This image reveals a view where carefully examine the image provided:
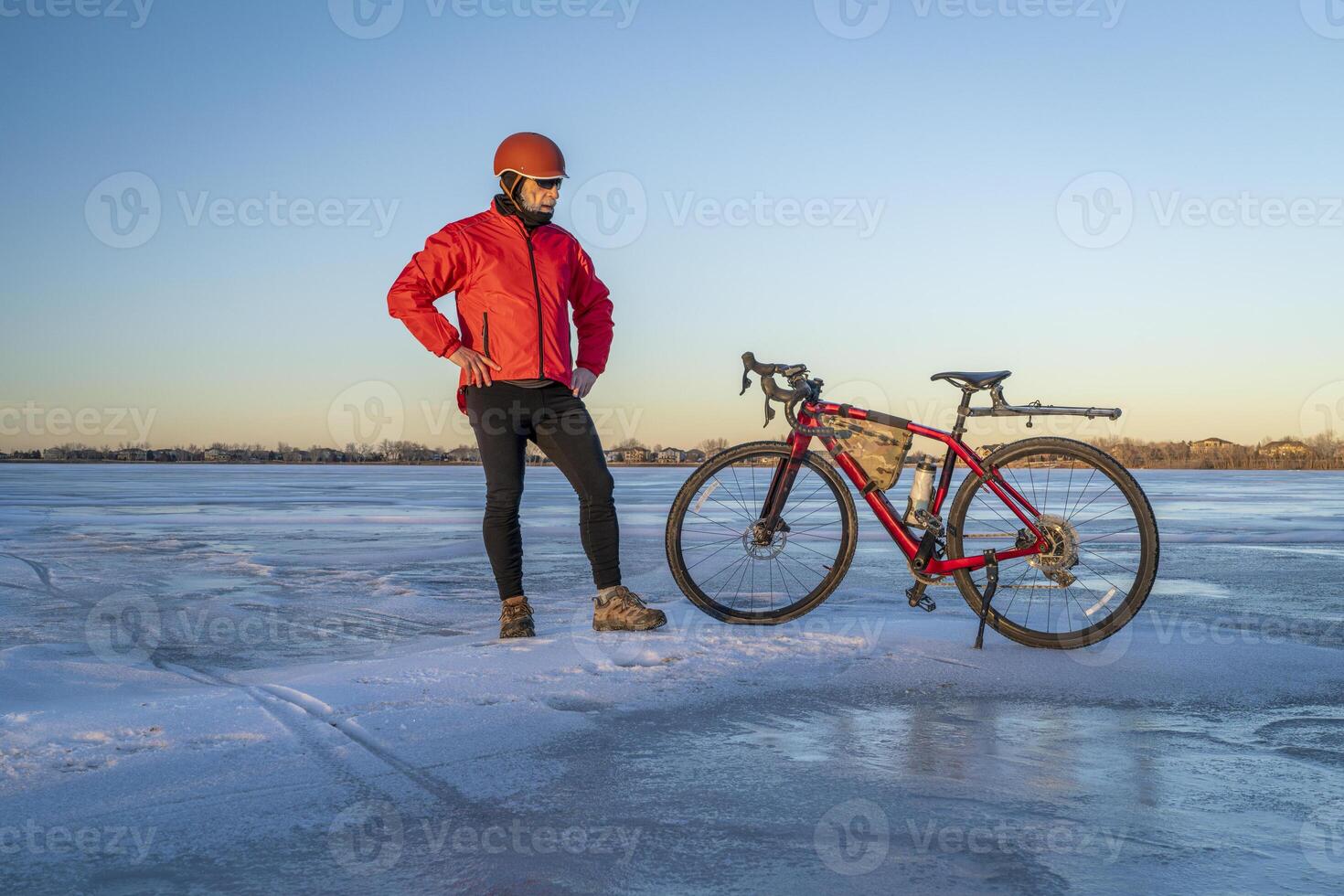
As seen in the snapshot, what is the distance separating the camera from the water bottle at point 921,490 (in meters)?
4.10

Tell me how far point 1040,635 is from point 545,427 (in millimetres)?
2171

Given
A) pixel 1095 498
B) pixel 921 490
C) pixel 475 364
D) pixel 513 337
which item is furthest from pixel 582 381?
pixel 1095 498

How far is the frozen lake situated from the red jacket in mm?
1153

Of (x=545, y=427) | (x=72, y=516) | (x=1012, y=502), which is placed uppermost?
(x=545, y=427)

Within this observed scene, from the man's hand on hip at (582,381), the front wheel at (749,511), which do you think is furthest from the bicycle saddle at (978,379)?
the man's hand on hip at (582,381)

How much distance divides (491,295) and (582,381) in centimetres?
54

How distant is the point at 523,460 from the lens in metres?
4.18

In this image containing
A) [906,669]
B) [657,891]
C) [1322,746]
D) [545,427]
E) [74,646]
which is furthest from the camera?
[545,427]

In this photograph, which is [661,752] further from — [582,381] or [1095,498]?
[1095,498]

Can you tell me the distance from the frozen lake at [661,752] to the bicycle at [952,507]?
0.22m

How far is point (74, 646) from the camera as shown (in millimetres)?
3795

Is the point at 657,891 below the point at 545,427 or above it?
below

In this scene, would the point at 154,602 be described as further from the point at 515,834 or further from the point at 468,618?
the point at 515,834

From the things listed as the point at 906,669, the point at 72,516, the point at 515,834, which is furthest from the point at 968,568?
the point at 72,516
